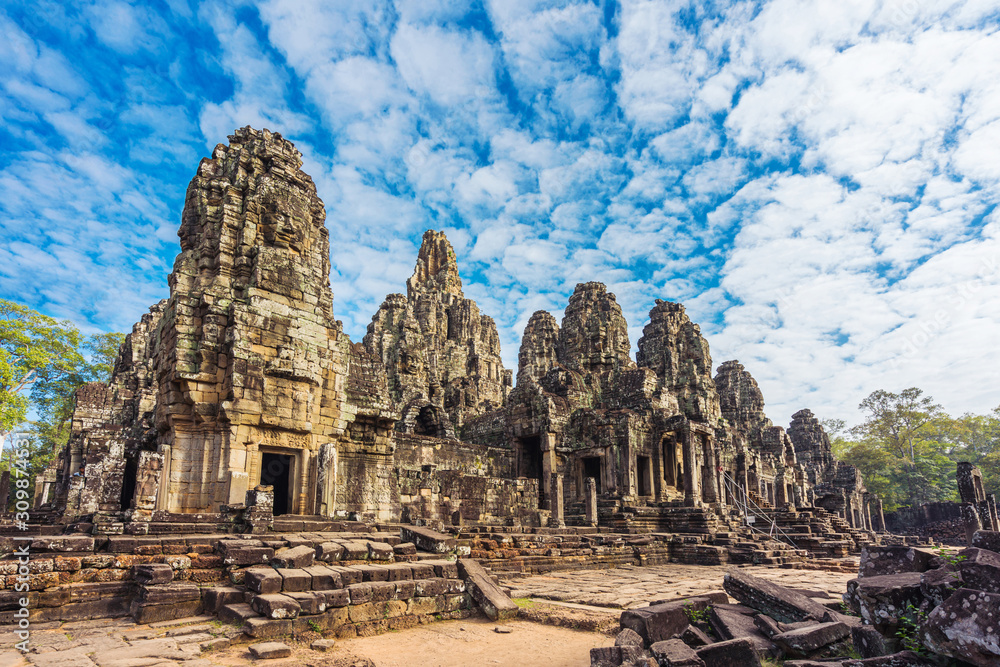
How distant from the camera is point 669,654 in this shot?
4.38m

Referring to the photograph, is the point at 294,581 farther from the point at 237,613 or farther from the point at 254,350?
the point at 254,350

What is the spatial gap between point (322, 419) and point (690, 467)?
15.3m

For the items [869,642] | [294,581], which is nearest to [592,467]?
[294,581]

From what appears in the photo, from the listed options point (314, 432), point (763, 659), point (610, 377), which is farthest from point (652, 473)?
point (763, 659)

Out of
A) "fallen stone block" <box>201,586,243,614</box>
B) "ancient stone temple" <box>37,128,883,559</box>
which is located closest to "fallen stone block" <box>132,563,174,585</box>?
"fallen stone block" <box>201,586,243,614</box>

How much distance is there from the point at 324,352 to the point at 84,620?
724 cm

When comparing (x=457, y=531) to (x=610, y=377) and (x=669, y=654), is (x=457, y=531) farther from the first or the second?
(x=610, y=377)

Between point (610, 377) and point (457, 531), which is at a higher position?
point (610, 377)

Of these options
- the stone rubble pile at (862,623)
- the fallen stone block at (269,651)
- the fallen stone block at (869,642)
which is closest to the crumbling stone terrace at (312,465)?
the fallen stone block at (269,651)

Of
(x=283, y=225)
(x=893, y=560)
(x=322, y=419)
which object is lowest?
(x=893, y=560)

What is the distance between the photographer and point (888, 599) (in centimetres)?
421

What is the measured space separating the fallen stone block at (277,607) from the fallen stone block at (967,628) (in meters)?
5.03

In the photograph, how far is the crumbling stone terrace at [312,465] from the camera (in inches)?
255

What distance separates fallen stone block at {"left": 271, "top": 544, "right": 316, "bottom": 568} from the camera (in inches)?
264
